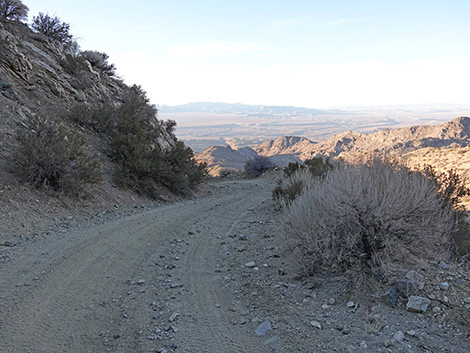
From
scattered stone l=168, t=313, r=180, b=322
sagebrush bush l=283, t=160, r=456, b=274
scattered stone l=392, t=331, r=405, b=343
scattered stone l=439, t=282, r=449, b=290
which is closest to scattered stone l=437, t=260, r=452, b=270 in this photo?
sagebrush bush l=283, t=160, r=456, b=274

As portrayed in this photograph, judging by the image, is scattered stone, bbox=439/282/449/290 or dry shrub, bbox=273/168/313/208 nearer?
scattered stone, bbox=439/282/449/290

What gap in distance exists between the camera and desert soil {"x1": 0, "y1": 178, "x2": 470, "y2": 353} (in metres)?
3.74

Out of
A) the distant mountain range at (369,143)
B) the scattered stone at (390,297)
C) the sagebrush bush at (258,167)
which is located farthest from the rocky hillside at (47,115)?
the distant mountain range at (369,143)

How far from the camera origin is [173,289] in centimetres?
522

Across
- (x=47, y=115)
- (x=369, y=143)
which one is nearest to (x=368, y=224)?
(x=47, y=115)

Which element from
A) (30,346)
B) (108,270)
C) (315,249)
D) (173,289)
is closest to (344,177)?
(315,249)

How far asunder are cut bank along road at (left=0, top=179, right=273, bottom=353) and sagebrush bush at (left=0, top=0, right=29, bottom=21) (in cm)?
1676

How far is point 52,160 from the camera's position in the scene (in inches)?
375

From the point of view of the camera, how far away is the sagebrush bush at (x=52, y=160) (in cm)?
929

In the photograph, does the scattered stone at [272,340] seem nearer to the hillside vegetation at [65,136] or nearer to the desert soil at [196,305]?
the desert soil at [196,305]

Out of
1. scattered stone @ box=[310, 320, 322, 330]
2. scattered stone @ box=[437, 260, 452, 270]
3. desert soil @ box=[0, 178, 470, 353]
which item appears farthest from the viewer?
scattered stone @ box=[437, 260, 452, 270]

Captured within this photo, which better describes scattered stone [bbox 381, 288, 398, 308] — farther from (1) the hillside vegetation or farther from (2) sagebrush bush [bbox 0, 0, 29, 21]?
(2) sagebrush bush [bbox 0, 0, 29, 21]

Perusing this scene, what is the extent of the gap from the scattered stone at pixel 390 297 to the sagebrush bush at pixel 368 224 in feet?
1.38

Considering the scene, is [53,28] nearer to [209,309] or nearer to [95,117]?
[95,117]
